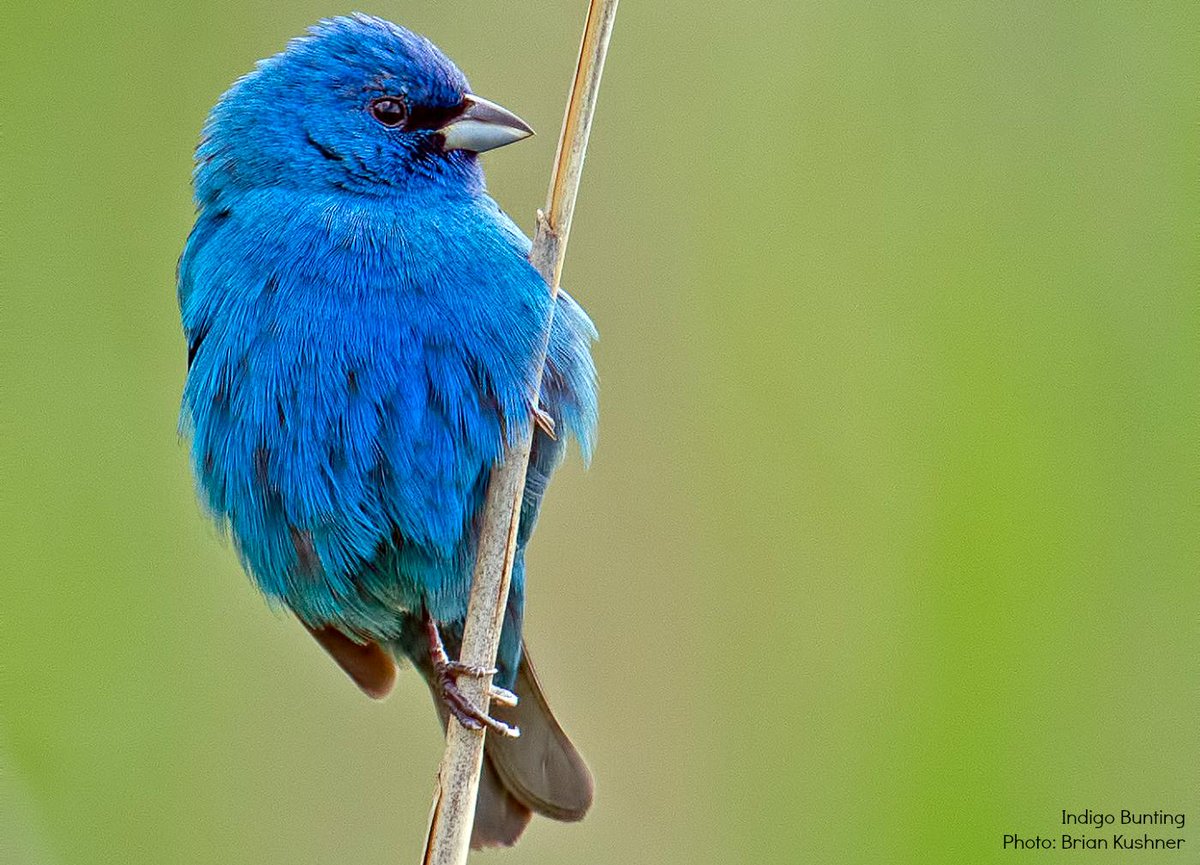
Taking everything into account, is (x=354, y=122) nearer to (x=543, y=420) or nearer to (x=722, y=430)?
(x=543, y=420)

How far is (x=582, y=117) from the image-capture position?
8.63 ft

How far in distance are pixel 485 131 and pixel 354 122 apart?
1.02ft

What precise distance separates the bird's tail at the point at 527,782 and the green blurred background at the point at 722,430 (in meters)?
0.20

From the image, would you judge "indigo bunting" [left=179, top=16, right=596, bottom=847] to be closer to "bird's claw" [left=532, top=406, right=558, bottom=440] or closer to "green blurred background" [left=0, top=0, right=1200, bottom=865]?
"bird's claw" [left=532, top=406, right=558, bottom=440]

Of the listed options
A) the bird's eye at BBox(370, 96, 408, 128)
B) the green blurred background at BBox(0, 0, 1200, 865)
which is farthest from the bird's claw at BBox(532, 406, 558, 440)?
the green blurred background at BBox(0, 0, 1200, 865)

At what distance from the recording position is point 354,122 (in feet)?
11.0

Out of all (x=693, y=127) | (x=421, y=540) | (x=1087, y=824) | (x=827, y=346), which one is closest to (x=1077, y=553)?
(x=1087, y=824)

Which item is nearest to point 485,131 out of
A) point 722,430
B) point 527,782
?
point 722,430

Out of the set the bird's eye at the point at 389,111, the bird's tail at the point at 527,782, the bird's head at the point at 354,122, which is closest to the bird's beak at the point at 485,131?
the bird's head at the point at 354,122

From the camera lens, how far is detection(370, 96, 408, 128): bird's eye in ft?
11.0

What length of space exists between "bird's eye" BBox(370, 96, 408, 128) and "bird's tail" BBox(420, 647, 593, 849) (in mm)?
1406

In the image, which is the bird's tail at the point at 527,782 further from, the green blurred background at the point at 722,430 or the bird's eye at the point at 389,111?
the bird's eye at the point at 389,111

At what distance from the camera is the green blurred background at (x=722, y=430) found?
360cm

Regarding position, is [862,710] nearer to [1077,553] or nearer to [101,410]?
[1077,553]
